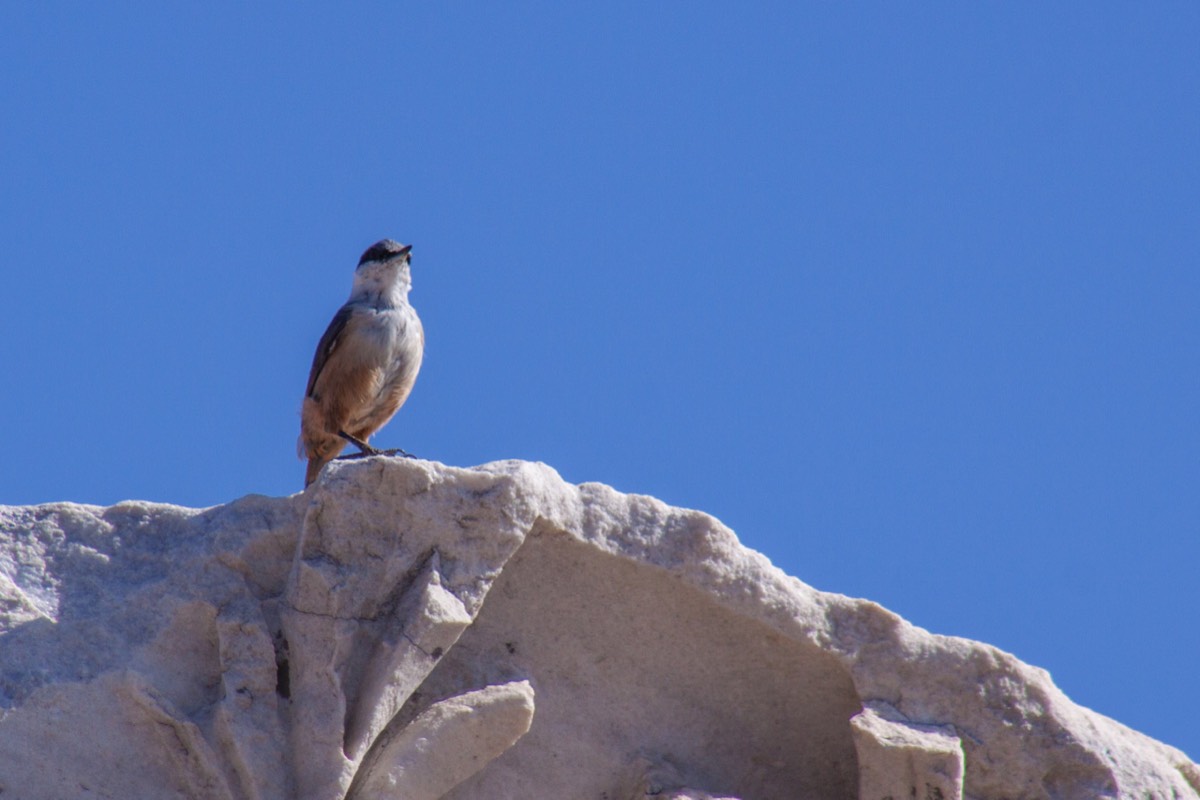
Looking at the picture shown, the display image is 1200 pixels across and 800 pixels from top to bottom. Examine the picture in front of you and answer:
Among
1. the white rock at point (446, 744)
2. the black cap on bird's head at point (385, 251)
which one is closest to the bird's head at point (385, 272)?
the black cap on bird's head at point (385, 251)

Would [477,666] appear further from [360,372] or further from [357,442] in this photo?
[360,372]

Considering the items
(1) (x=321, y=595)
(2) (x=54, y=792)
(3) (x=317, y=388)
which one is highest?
(3) (x=317, y=388)

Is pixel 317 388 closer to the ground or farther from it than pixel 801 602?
farther from it

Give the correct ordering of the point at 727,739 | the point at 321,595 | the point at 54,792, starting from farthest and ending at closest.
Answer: the point at 727,739 → the point at 321,595 → the point at 54,792

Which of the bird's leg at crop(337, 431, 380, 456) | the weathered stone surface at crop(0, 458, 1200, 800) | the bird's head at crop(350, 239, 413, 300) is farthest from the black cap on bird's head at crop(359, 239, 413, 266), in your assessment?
the weathered stone surface at crop(0, 458, 1200, 800)

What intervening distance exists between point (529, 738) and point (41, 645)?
1.66 meters

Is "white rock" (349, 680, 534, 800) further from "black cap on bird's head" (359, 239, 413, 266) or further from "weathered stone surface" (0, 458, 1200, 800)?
"black cap on bird's head" (359, 239, 413, 266)

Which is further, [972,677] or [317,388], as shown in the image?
[317,388]

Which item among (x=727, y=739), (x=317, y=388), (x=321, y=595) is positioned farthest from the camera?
(x=317, y=388)

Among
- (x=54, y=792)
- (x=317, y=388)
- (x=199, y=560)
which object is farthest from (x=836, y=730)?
(x=317, y=388)

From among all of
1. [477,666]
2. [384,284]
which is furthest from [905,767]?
[384,284]

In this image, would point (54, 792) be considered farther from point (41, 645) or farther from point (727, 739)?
point (727, 739)

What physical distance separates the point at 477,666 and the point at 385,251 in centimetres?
418

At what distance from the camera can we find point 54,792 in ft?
15.3
